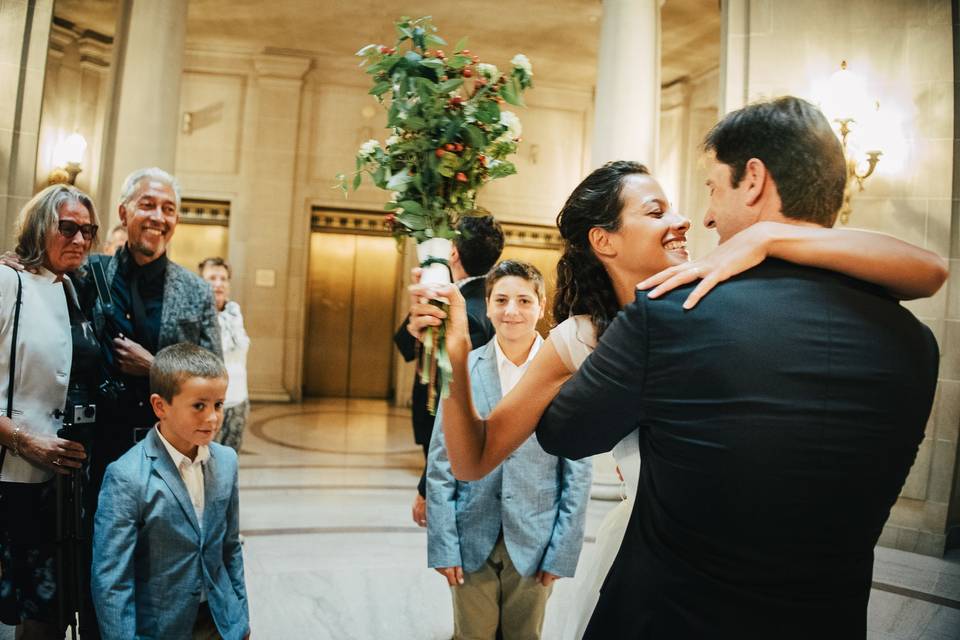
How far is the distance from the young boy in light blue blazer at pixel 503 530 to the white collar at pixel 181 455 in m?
0.80

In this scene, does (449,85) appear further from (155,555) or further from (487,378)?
(155,555)

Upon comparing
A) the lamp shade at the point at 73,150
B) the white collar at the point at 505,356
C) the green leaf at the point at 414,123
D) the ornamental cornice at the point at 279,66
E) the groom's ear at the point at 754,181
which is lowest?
the white collar at the point at 505,356

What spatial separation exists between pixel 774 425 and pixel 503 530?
1.73m

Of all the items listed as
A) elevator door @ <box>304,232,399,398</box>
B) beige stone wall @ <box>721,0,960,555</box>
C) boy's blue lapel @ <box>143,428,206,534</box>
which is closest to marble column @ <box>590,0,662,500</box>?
beige stone wall @ <box>721,0,960,555</box>

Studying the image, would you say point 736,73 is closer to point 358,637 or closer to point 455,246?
point 455,246

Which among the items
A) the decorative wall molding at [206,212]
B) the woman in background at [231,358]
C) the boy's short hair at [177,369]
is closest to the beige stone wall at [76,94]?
the decorative wall molding at [206,212]

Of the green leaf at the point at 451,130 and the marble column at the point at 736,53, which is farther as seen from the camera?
the marble column at the point at 736,53

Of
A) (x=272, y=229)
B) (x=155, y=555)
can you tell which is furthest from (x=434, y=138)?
(x=272, y=229)

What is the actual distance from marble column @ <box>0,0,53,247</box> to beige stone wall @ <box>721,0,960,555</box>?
5.27 metres

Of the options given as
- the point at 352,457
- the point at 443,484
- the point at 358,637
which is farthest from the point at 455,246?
the point at 352,457

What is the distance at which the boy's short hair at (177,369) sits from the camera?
2408mm

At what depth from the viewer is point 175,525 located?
223 centimetres

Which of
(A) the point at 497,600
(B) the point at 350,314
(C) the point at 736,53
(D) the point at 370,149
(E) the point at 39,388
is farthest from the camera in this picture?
(B) the point at 350,314

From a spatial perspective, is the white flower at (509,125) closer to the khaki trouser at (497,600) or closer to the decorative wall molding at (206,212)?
the khaki trouser at (497,600)
